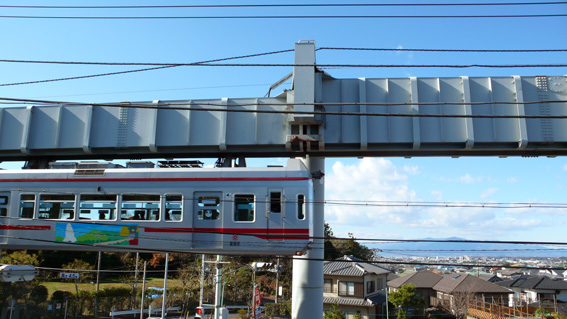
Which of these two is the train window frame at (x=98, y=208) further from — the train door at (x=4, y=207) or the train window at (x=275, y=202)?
the train window at (x=275, y=202)

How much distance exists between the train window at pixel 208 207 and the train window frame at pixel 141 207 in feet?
4.27

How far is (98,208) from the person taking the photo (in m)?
13.3

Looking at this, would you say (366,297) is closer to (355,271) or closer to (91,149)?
(355,271)

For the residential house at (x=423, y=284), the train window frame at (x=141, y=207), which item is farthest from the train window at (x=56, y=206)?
the residential house at (x=423, y=284)

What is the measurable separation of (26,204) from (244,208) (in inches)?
296

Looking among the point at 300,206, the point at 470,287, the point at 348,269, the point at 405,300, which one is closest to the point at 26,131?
the point at 300,206

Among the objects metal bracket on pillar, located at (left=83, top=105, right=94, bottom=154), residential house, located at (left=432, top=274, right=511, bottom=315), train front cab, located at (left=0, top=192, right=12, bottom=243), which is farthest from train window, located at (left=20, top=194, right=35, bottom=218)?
residential house, located at (left=432, top=274, right=511, bottom=315)

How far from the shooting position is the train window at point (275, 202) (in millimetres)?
12258

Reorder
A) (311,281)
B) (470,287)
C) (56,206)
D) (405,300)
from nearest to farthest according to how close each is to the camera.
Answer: (311,281)
(56,206)
(405,300)
(470,287)

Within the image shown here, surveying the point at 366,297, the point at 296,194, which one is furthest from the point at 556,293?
the point at 296,194

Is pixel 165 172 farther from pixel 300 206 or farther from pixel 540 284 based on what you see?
pixel 540 284

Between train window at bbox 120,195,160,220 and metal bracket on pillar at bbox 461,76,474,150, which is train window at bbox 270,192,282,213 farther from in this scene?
metal bracket on pillar at bbox 461,76,474,150

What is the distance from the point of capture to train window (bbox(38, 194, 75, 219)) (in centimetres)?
1354

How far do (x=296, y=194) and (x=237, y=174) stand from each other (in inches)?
75.1
